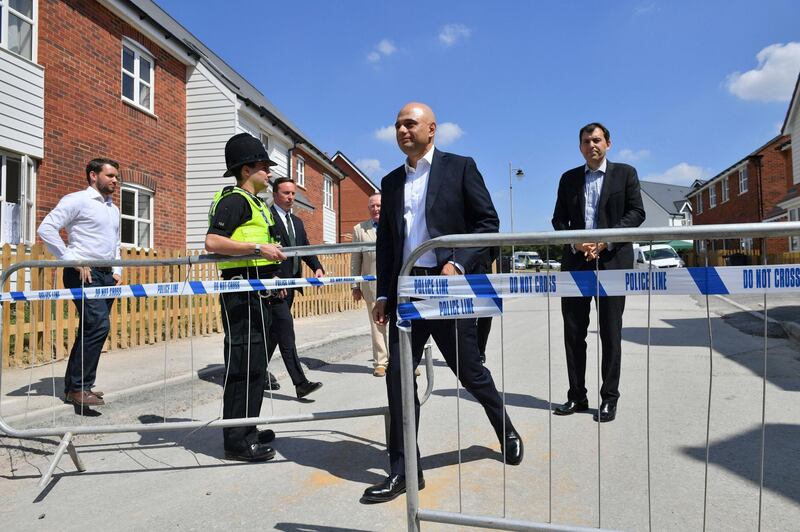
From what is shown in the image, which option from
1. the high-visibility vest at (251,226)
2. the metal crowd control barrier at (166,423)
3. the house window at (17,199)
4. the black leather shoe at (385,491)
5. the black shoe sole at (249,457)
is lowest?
the black shoe sole at (249,457)

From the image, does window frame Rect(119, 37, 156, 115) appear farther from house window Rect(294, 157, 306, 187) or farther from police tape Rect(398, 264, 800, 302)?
police tape Rect(398, 264, 800, 302)

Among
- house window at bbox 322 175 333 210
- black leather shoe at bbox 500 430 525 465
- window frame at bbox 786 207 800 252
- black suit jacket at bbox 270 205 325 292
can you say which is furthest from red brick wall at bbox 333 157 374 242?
black leather shoe at bbox 500 430 525 465

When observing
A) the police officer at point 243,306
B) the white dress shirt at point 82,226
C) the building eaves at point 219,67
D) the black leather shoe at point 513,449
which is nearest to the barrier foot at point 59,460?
the police officer at point 243,306

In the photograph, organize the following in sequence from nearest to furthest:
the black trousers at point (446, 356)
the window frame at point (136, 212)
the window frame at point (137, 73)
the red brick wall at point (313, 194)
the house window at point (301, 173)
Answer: the black trousers at point (446, 356), the window frame at point (136, 212), the window frame at point (137, 73), the house window at point (301, 173), the red brick wall at point (313, 194)

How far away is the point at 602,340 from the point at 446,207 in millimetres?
1846

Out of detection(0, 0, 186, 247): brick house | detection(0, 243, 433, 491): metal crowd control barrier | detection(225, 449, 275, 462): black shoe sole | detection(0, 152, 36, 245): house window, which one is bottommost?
detection(225, 449, 275, 462): black shoe sole

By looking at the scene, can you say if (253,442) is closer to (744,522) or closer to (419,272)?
(419,272)

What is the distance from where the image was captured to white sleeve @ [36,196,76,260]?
176 inches

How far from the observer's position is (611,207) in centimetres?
421

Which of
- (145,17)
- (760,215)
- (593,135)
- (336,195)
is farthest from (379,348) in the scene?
(760,215)

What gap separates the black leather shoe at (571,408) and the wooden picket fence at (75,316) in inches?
122

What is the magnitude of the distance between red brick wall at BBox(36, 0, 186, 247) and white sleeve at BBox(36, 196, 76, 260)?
616cm

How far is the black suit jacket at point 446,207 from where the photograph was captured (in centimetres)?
301

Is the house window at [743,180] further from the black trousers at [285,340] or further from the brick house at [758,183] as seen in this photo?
the black trousers at [285,340]
